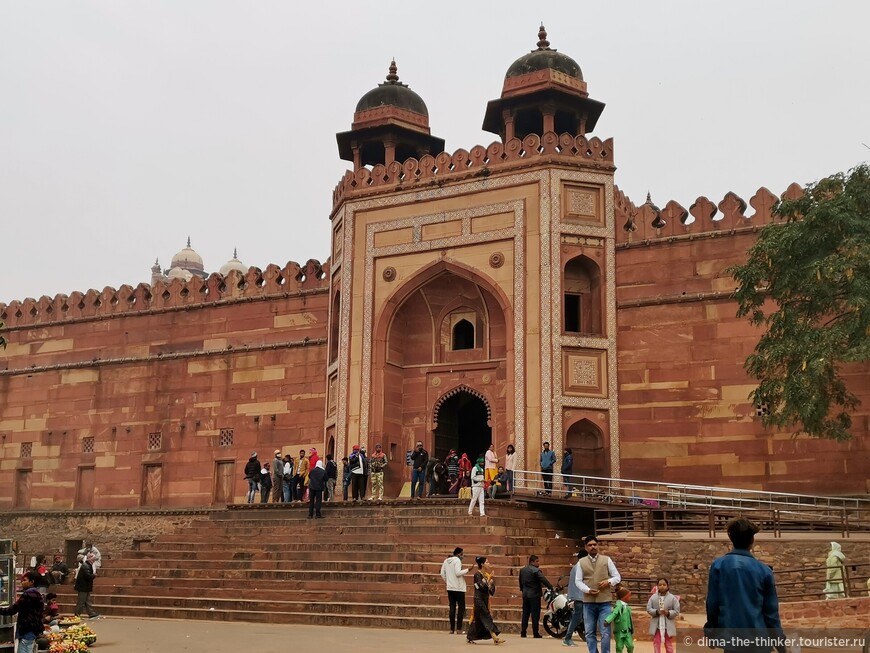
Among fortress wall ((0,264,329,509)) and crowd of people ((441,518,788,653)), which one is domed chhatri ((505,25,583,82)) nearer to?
fortress wall ((0,264,329,509))

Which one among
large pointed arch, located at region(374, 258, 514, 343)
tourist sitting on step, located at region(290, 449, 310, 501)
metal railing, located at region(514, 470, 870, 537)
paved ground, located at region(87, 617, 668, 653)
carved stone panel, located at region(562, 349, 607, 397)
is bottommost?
paved ground, located at region(87, 617, 668, 653)

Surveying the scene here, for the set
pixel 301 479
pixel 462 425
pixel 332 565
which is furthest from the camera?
pixel 462 425

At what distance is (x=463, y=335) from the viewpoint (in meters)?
20.7

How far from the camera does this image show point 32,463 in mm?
23656

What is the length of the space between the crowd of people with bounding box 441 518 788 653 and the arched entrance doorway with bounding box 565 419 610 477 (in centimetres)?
532

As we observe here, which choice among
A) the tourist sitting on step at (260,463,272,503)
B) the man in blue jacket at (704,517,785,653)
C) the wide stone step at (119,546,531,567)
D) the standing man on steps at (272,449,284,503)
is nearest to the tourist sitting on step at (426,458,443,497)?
the standing man on steps at (272,449,284,503)

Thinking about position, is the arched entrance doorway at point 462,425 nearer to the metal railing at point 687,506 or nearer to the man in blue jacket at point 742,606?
the metal railing at point 687,506

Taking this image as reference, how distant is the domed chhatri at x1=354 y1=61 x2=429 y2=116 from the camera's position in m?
21.8

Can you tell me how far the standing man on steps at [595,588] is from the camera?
27.6 ft

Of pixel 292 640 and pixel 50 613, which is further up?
pixel 50 613

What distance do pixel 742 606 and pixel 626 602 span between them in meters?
4.99

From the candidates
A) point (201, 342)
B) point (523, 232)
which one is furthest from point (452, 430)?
point (201, 342)

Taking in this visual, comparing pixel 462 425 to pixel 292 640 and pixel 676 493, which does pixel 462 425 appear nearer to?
pixel 676 493

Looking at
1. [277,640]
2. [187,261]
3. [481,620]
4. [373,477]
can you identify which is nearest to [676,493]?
[373,477]
